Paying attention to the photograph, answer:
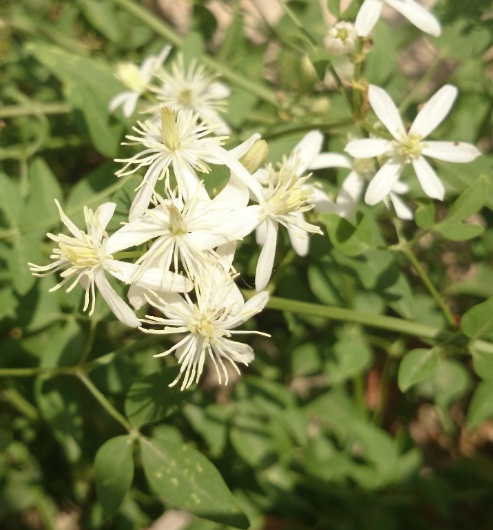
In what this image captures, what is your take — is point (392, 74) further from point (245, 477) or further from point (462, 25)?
point (245, 477)

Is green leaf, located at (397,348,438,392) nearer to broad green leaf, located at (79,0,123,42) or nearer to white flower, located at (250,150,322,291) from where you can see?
white flower, located at (250,150,322,291)

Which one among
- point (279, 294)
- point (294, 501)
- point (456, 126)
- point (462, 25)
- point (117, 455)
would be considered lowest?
point (294, 501)

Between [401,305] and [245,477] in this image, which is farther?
[245,477]

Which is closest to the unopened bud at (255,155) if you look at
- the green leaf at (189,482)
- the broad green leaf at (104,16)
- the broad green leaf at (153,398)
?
the broad green leaf at (153,398)

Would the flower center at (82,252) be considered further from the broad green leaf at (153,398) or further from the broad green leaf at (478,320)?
the broad green leaf at (478,320)

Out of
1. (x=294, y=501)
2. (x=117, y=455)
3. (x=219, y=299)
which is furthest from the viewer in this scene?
(x=294, y=501)

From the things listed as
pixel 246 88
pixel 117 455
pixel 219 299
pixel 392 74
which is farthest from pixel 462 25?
pixel 117 455

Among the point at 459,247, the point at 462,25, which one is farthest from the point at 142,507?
the point at 462,25

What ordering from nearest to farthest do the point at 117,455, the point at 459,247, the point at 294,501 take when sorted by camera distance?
1. the point at 117,455
2. the point at 294,501
3. the point at 459,247

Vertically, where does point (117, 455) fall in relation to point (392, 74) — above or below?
below
